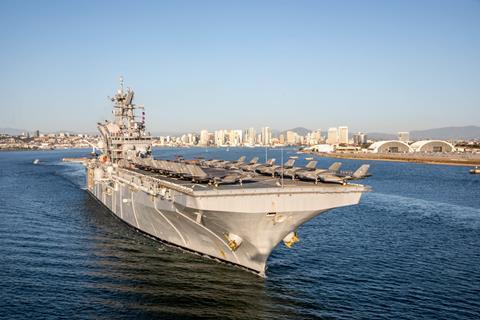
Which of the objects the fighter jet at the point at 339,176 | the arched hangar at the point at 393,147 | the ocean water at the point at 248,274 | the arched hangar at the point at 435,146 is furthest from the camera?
the arched hangar at the point at 393,147

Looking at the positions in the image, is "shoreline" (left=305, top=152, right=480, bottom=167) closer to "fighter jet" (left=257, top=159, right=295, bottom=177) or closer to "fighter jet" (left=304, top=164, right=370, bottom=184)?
"fighter jet" (left=257, top=159, right=295, bottom=177)

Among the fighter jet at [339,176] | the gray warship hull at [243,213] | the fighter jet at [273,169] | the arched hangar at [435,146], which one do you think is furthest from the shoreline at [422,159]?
the gray warship hull at [243,213]

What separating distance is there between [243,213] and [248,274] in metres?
3.37

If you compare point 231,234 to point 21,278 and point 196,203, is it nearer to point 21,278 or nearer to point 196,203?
point 196,203

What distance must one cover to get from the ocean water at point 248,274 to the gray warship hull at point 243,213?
39.0 inches

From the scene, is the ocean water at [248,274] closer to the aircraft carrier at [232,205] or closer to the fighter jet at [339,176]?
the aircraft carrier at [232,205]

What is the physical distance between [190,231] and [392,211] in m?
23.0

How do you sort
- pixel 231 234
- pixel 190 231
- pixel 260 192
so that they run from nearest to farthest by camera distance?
pixel 260 192, pixel 231 234, pixel 190 231

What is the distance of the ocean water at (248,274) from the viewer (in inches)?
640

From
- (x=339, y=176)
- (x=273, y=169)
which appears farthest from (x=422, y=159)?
(x=339, y=176)

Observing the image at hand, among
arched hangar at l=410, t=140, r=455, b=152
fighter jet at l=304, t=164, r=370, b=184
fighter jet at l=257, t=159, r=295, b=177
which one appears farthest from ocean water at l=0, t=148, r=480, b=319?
arched hangar at l=410, t=140, r=455, b=152

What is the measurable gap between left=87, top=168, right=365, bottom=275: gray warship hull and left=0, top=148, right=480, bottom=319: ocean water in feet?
3.25

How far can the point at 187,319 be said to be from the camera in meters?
15.2

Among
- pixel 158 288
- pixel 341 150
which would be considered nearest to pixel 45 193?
pixel 158 288
